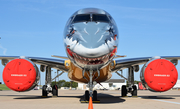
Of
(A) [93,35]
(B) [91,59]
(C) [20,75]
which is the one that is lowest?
(C) [20,75]

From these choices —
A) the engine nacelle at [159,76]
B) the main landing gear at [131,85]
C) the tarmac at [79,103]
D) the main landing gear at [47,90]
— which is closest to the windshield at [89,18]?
the tarmac at [79,103]

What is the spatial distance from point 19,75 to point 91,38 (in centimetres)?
611

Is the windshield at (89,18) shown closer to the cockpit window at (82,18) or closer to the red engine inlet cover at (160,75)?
the cockpit window at (82,18)

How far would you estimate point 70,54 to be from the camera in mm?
9352

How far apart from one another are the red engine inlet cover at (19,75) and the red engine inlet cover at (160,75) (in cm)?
684

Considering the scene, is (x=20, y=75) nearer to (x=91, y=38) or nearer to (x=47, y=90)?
(x=47, y=90)

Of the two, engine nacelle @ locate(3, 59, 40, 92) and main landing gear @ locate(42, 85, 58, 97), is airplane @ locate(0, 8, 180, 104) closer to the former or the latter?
engine nacelle @ locate(3, 59, 40, 92)

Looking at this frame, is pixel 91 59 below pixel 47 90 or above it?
above

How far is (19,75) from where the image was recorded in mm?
12438

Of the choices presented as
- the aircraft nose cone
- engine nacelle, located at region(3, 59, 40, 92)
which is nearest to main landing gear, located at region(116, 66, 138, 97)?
engine nacelle, located at region(3, 59, 40, 92)

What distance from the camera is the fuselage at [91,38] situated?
8.41 m

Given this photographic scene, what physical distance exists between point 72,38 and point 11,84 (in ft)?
18.6

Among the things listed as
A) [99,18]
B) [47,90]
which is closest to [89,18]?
[99,18]

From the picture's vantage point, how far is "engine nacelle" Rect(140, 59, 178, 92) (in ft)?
38.3
